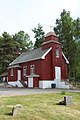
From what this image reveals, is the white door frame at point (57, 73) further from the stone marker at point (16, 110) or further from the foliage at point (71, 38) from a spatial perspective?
the stone marker at point (16, 110)

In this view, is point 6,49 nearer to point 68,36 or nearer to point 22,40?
point 22,40

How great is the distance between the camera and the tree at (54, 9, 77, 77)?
142 feet

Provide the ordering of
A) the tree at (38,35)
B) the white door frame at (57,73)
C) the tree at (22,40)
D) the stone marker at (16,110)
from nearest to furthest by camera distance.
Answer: the stone marker at (16,110) < the white door frame at (57,73) < the tree at (38,35) < the tree at (22,40)

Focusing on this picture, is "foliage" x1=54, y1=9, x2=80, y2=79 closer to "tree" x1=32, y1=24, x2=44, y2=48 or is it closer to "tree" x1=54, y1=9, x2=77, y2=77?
"tree" x1=54, y1=9, x2=77, y2=77

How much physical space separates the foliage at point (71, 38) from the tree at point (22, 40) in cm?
2202

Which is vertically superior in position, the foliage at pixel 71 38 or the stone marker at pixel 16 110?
the foliage at pixel 71 38

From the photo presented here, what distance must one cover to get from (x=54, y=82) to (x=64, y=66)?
15.3 feet

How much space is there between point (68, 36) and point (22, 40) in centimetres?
2715

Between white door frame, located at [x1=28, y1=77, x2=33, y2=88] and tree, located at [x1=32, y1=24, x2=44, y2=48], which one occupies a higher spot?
tree, located at [x1=32, y1=24, x2=44, y2=48]

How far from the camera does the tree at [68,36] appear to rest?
43312mm

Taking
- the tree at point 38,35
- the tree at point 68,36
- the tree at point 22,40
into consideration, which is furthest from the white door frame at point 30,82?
the tree at point 22,40

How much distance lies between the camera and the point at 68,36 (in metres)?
43.5

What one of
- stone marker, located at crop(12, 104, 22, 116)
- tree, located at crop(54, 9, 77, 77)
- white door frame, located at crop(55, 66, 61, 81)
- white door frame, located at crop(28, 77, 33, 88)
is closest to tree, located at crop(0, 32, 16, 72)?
tree, located at crop(54, 9, 77, 77)

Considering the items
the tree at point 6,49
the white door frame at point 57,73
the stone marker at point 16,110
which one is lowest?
the stone marker at point 16,110
